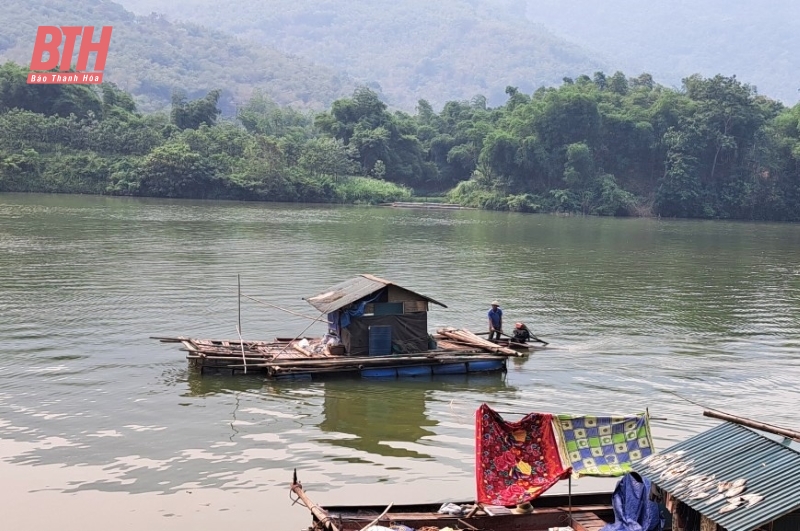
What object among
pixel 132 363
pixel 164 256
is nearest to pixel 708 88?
pixel 164 256

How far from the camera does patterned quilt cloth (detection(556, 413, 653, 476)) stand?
40.5 ft

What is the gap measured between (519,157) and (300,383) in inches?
2786

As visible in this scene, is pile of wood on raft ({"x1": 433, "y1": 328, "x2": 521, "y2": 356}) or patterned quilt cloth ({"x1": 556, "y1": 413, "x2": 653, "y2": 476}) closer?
patterned quilt cloth ({"x1": 556, "y1": 413, "x2": 653, "y2": 476})

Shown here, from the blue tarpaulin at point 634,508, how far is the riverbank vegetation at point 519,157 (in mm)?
75539

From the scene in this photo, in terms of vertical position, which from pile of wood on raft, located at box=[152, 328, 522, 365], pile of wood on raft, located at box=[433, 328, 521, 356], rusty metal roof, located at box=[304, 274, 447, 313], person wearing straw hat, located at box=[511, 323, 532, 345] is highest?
rusty metal roof, located at box=[304, 274, 447, 313]

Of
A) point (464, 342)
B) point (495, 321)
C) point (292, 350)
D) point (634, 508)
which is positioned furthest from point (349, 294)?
point (634, 508)

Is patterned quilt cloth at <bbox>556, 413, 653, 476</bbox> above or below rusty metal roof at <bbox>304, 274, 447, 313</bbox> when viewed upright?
below

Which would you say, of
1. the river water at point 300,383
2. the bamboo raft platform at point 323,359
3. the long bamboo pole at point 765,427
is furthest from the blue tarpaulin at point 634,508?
the bamboo raft platform at point 323,359

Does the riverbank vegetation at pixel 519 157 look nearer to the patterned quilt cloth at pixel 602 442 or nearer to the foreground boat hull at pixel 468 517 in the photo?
the patterned quilt cloth at pixel 602 442

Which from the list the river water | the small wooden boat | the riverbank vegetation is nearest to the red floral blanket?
the small wooden boat

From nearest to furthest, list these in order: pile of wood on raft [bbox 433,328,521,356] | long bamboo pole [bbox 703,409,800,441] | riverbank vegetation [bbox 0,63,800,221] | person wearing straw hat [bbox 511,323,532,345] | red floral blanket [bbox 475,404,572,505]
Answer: long bamboo pole [bbox 703,409,800,441] < red floral blanket [bbox 475,404,572,505] < pile of wood on raft [bbox 433,328,521,356] < person wearing straw hat [bbox 511,323,532,345] < riverbank vegetation [bbox 0,63,800,221]

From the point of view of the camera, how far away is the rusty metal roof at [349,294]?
20844 millimetres

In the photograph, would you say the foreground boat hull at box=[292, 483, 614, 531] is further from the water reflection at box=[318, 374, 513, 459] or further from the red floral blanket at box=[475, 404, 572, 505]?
the water reflection at box=[318, 374, 513, 459]

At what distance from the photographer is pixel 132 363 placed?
71.6 ft
